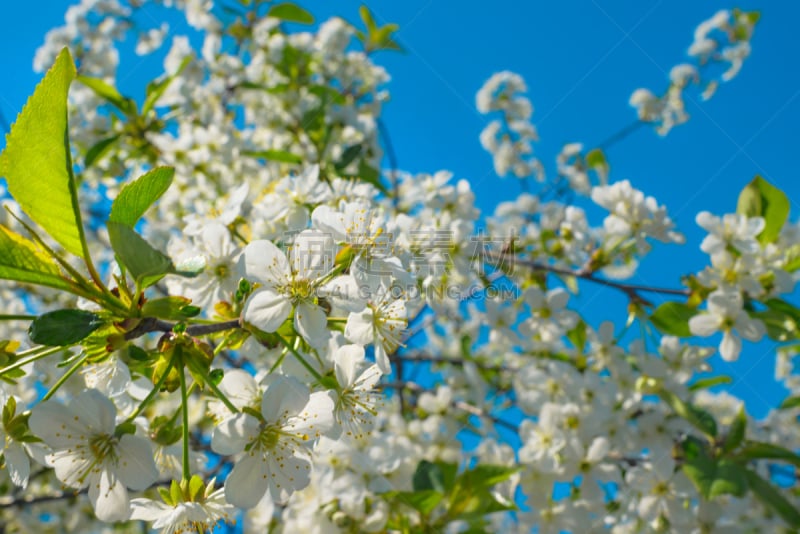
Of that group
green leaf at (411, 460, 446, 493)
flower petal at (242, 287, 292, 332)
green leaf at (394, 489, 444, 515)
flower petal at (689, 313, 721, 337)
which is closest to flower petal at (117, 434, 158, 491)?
flower petal at (242, 287, 292, 332)

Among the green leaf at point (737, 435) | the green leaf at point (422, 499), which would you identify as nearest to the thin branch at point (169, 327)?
the green leaf at point (422, 499)

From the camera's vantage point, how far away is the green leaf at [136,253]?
651 millimetres

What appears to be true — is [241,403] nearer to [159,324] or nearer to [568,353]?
[159,324]

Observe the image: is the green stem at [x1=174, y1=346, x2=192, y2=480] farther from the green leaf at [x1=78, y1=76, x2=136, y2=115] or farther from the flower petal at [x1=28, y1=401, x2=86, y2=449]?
the green leaf at [x1=78, y1=76, x2=136, y2=115]

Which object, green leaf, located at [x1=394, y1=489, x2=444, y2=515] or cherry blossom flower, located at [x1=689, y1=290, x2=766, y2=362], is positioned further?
cherry blossom flower, located at [x1=689, y1=290, x2=766, y2=362]

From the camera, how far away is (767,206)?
1769 millimetres

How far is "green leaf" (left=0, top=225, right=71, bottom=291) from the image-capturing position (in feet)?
2.36

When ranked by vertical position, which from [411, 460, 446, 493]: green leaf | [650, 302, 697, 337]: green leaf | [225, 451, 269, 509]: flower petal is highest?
[650, 302, 697, 337]: green leaf

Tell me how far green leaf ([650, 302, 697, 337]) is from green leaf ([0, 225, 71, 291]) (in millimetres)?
1663

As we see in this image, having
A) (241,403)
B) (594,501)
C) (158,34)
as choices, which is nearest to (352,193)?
(241,403)

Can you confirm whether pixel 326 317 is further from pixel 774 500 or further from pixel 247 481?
pixel 774 500

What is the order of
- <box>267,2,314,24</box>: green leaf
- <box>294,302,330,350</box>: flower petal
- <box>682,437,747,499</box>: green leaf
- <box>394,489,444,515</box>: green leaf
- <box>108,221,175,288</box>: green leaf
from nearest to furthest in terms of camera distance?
<box>108,221,175,288</box>: green leaf, <box>294,302,330,350</box>: flower petal, <box>394,489,444,515</box>: green leaf, <box>682,437,747,499</box>: green leaf, <box>267,2,314,24</box>: green leaf

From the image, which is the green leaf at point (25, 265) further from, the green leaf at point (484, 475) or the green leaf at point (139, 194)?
the green leaf at point (484, 475)

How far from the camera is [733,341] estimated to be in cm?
168
